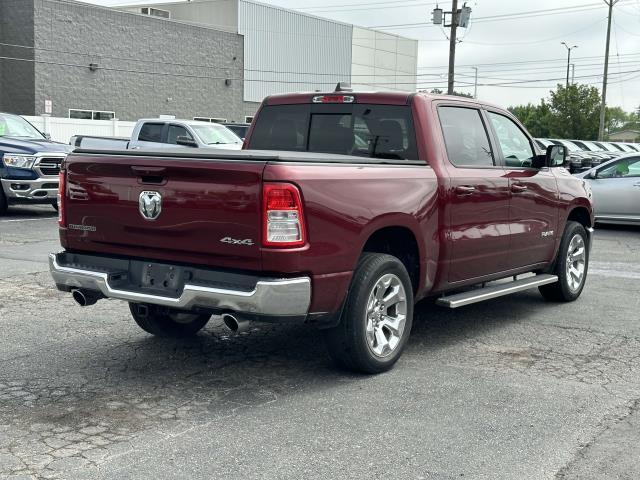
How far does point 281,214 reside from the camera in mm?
4941

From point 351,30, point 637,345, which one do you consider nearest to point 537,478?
point 637,345

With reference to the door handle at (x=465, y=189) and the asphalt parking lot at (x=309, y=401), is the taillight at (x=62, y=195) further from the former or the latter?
the door handle at (x=465, y=189)

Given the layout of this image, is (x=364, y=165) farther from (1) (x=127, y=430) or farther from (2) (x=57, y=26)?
(2) (x=57, y=26)

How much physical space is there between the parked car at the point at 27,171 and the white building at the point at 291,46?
3198 cm

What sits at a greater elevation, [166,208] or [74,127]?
[74,127]

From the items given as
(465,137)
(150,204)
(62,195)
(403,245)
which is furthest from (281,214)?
(465,137)

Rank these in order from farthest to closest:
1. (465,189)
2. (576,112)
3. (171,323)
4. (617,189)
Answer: (576,112), (617,189), (171,323), (465,189)

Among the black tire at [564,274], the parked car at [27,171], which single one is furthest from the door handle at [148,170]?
the parked car at [27,171]

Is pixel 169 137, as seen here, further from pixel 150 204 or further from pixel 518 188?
pixel 150 204

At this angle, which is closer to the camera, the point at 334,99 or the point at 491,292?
the point at 334,99

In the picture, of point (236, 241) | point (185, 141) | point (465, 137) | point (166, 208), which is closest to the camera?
point (236, 241)

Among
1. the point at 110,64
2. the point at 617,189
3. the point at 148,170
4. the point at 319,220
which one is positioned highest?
the point at 110,64

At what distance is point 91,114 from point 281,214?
37153 mm

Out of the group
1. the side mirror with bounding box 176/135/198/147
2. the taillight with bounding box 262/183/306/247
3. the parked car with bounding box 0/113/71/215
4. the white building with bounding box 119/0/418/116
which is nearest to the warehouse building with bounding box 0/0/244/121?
the white building with bounding box 119/0/418/116
